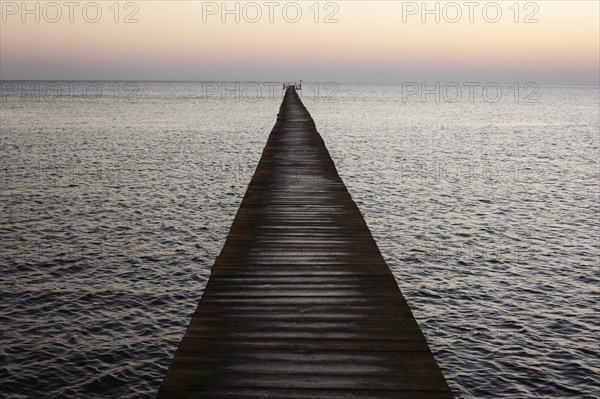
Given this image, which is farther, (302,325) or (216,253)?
(216,253)

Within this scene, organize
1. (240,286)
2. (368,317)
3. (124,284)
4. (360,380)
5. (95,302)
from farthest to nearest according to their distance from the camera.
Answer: (124,284)
(95,302)
(240,286)
(368,317)
(360,380)

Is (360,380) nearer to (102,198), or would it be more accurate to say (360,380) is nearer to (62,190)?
(102,198)

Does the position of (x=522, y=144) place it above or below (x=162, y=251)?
above

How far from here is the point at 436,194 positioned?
105 feet

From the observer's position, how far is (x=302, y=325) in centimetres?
711

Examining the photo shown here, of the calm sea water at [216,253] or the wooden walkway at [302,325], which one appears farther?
the calm sea water at [216,253]

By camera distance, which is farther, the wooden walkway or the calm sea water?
the calm sea water

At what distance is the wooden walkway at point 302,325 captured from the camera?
18.6ft

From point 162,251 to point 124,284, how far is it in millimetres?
3348

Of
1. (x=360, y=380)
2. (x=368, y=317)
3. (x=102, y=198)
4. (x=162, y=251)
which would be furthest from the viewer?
(x=102, y=198)

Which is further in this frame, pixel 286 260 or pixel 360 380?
pixel 286 260

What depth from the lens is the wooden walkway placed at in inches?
224

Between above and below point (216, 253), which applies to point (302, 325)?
above

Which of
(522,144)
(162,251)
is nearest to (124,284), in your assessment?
(162,251)
